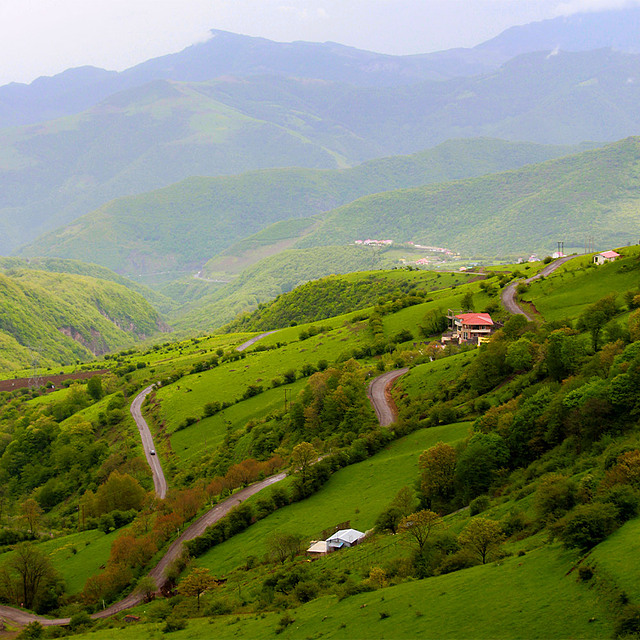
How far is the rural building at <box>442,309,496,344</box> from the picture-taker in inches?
4107

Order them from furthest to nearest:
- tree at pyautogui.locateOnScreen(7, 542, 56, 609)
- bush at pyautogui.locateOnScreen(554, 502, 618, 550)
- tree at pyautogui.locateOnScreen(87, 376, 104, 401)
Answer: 1. tree at pyautogui.locateOnScreen(87, 376, 104, 401)
2. tree at pyautogui.locateOnScreen(7, 542, 56, 609)
3. bush at pyautogui.locateOnScreen(554, 502, 618, 550)

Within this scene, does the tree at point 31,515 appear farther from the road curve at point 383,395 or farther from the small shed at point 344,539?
the small shed at point 344,539

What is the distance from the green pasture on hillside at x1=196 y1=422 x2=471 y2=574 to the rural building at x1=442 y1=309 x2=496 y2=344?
38465 mm

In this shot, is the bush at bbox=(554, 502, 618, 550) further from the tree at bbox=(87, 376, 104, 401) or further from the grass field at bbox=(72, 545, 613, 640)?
the tree at bbox=(87, 376, 104, 401)

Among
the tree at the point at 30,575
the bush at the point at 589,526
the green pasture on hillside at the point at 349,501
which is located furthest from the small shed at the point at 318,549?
the tree at the point at 30,575

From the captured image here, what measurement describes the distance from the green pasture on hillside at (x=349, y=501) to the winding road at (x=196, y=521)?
16.0 ft

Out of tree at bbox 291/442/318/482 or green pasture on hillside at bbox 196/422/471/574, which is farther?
tree at bbox 291/442/318/482

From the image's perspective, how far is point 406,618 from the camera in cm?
3042

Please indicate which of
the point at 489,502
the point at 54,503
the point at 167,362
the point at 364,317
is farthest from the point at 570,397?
the point at 167,362

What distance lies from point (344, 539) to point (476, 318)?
2511 inches

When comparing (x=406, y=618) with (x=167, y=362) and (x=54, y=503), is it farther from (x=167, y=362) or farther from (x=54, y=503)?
(x=167, y=362)

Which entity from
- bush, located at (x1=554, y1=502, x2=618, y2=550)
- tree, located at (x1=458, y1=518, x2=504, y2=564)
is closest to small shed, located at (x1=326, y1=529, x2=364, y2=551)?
tree, located at (x1=458, y1=518, x2=504, y2=564)

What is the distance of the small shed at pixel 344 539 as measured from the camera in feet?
163

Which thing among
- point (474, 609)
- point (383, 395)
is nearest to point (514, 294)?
point (383, 395)
